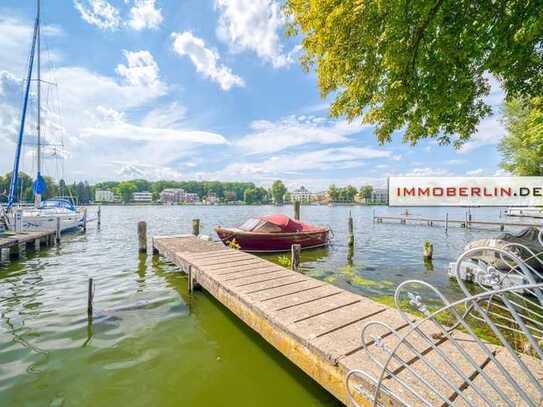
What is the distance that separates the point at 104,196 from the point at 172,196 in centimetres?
3179

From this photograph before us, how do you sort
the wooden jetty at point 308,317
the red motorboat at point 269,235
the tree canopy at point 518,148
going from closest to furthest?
the wooden jetty at point 308,317 < the red motorboat at point 269,235 < the tree canopy at point 518,148

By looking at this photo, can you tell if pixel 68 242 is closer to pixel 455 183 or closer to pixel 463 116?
pixel 463 116

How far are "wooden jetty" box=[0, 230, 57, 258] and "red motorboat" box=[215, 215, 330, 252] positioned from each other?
9.16 m

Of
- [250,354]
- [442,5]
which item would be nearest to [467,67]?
[442,5]

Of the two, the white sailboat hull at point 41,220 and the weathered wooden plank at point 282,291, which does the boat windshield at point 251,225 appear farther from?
the white sailboat hull at point 41,220

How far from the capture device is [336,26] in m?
5.32

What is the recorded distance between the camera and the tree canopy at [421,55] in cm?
448

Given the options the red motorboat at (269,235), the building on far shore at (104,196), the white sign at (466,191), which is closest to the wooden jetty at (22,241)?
the red motorboat at (269,235)

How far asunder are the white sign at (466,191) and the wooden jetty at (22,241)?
22070 mm

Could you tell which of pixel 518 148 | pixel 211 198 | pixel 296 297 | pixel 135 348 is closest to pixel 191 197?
pixel 211 198

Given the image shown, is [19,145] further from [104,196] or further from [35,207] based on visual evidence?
[104,196]

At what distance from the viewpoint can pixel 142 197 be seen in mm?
154875

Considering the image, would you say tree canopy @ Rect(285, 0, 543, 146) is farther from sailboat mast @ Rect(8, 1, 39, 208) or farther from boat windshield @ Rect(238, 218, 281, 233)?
sailboat mast @ Rect(8, 1, 39, 208)

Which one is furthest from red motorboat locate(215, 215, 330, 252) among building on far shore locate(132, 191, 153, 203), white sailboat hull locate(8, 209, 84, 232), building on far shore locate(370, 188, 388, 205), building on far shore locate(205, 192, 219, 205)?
building on far shore locate(132, 191, 153, 203)
